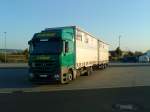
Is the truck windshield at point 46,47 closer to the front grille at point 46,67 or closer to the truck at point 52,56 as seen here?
the truck at point 52,56

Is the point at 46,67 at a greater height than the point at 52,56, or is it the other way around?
the point at 52,56

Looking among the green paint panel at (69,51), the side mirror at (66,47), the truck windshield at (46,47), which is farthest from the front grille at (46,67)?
the side mirror at (66,47)

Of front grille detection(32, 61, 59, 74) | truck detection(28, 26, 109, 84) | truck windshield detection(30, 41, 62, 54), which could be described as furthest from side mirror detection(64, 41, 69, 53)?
front grille detection(32, 61, 59, 74)

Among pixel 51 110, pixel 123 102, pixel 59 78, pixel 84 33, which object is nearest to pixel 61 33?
pixel 59 78

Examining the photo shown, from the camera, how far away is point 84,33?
2684 cm

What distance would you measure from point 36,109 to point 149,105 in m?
4.30

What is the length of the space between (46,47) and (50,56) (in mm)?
819

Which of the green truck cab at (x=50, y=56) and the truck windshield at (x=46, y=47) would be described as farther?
the truck windshield at (x=46, y=47)

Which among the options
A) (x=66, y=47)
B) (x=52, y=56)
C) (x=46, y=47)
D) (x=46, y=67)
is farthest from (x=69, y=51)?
(x=46, y=67)

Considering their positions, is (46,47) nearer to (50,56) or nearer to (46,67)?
(50,56)

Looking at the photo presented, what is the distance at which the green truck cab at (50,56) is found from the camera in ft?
66.6

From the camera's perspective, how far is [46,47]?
20938 mm

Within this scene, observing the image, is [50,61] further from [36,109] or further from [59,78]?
[36,109]

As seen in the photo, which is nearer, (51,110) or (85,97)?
(51,110)
